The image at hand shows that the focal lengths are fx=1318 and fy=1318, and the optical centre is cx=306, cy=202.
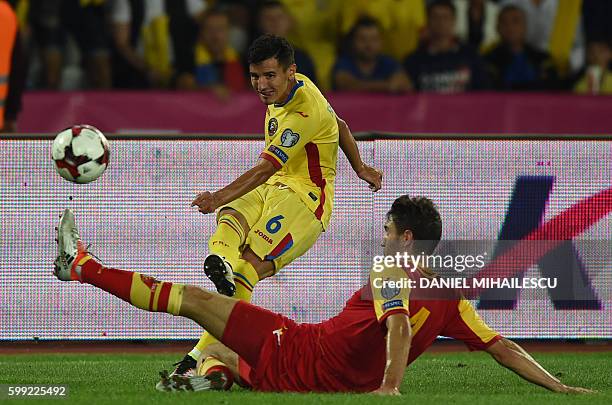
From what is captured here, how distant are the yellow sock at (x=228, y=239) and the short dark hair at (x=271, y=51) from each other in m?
0.94

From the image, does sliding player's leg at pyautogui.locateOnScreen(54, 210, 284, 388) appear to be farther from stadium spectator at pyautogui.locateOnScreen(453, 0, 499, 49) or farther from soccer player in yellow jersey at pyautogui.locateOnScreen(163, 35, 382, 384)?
stadium spectator at pyautogui.locateOnScreen(453, 0, 499, 49)

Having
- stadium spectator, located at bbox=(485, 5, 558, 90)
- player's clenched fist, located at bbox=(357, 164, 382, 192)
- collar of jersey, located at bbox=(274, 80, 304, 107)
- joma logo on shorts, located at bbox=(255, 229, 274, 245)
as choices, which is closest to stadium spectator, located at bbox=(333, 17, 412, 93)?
stadium spectator, located at bbox=(485, 5, 558, 90)

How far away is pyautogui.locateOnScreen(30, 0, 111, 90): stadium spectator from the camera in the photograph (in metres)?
12.5

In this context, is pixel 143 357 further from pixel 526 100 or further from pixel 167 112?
pixel 526 100

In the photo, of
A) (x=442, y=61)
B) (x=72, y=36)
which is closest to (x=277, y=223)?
(x=442, y=61)

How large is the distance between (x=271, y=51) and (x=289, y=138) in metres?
0.52

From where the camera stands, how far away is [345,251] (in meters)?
9.27

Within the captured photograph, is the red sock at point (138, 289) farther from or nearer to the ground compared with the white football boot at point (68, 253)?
nearer to the ground

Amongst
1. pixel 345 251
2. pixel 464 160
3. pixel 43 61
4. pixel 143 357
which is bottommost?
pixel 143 357

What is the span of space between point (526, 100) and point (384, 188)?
10.1 ft

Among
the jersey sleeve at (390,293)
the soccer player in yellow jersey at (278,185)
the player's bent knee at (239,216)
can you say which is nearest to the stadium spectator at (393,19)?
the soccer player in yellow jersey at (278,185)

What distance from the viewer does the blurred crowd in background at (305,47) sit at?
12.3 meters

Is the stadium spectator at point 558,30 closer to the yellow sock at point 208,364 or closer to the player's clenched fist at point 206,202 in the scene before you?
the player's clenched fist at point 206,202

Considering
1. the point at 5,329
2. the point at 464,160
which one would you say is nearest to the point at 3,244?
the point at 5,329
